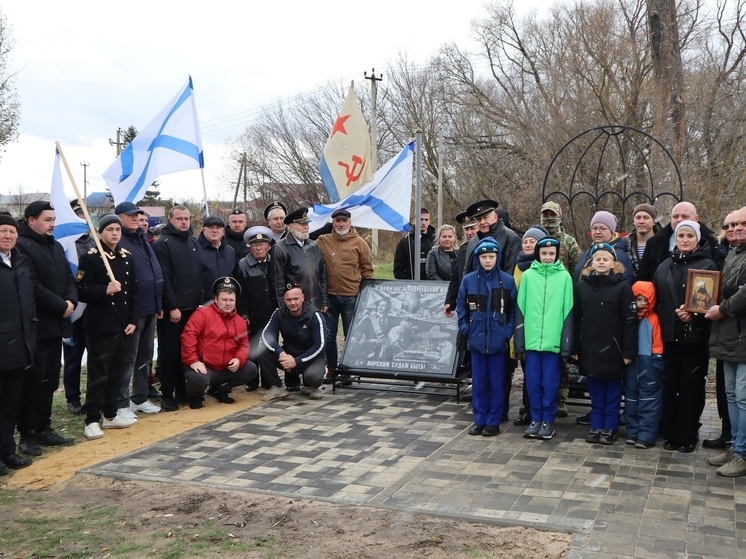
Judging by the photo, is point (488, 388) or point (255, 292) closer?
point (488, 388)

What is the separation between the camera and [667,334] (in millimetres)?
6496

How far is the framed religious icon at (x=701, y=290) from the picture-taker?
611 centimetres

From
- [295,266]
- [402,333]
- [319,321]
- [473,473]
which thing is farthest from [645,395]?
[295,266]

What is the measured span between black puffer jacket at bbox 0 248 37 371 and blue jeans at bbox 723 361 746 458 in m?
5.51

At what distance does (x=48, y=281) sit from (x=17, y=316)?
68 centimetres

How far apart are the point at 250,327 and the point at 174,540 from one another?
15.2ft

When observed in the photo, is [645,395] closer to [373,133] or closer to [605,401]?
[605,401]

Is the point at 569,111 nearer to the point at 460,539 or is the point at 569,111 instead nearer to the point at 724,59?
the point at 724,59

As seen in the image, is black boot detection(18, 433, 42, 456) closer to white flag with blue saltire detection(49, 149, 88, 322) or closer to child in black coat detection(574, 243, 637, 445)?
white flag with blue saltire detection(49, 149, 88, 322)

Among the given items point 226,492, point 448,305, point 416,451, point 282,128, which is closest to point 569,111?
point 448,305

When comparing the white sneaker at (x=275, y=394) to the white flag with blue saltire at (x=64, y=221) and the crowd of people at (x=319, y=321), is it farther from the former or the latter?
Answer: the white flag with blue saltire at (x=64, y=221)

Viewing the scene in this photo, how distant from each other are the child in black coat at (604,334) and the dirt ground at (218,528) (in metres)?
2.35

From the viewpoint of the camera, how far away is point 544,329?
6871 millimetres

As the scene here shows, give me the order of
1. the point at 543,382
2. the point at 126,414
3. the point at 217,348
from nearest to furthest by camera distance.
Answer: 1. the point at 543,382
2. the point at 126,414
3. the point at 217,348
